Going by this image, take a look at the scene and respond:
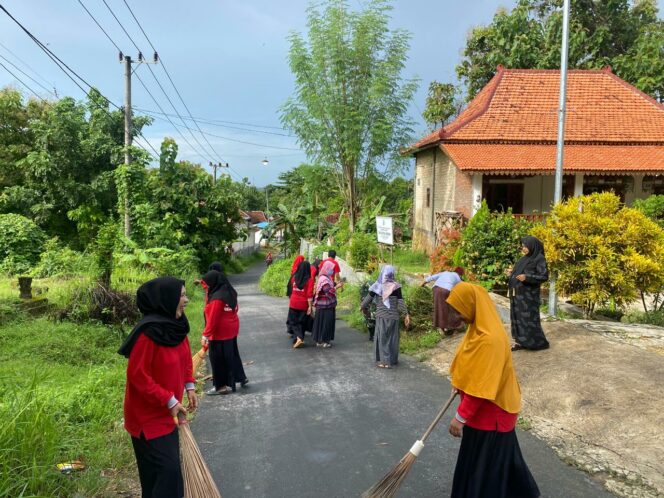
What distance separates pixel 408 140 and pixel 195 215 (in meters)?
10.2

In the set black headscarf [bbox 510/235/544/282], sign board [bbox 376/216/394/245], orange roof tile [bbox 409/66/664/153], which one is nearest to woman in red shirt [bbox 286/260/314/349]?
sign board [bbox 376/216/394/245]

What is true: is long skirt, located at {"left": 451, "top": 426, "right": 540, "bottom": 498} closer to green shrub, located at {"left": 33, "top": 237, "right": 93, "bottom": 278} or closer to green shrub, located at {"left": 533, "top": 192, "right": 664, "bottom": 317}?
green shrub, located at {"left": 533, "top": 192, "right": 664, "bottom": 317}

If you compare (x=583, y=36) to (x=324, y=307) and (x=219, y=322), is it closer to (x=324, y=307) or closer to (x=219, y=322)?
(x=324, y=307)

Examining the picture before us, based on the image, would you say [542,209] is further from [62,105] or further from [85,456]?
[62,105]

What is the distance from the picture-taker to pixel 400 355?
8.16 metres

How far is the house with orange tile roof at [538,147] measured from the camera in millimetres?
15172

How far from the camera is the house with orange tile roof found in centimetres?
1517

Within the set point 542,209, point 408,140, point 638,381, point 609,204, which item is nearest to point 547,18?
point 408,140

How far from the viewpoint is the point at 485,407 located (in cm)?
329

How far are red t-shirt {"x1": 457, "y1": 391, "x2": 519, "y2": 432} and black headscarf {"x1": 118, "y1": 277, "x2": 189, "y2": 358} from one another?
189 centimetres

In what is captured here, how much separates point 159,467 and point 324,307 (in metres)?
5.55

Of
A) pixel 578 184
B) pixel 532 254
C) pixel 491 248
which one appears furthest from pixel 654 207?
pixel 532 254

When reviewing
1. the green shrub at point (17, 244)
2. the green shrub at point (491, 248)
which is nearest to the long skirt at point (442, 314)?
the green shrub at point (491, 248)

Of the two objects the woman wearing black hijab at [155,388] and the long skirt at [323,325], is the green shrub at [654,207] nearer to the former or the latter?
the long skirt at [323,325]
